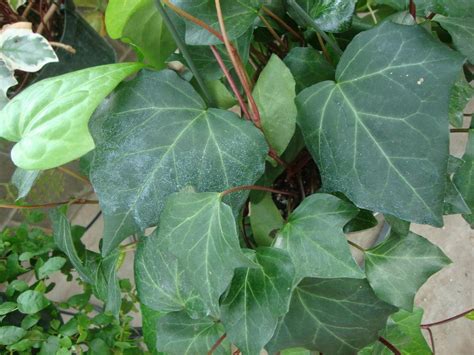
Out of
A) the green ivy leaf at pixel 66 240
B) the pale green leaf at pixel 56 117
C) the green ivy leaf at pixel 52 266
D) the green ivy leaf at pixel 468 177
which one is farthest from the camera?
the green ivy leaf at pixel 52 266

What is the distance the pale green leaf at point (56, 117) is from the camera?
399 millimetres

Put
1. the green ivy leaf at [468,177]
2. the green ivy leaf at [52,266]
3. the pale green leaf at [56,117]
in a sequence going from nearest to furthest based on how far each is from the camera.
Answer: the pale green leaf at [56,117], the green ivy leaf at [468,177], the green ivy leaf at [52,266]

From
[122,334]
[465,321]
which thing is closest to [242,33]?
[122,334]

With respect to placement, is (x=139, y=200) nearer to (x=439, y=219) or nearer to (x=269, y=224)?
(x=269, y=224)

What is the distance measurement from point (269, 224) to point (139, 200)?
16 cm

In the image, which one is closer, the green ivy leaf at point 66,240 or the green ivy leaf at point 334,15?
the green ivy leaf at point 334,15

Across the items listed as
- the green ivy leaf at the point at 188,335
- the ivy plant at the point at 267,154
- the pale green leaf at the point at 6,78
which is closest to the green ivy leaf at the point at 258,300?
the ivy plant at the point at 267,154

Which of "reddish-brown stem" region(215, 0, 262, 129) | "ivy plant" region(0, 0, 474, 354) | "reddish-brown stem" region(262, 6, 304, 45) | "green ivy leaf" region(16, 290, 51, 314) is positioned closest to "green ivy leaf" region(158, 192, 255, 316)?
"ivy plant" region(0, 0, 474, 354)

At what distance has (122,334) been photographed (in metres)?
0.80

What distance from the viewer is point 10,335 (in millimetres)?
689

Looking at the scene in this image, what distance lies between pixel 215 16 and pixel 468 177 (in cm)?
29

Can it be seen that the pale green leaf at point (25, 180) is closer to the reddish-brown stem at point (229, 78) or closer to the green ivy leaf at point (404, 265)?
the reddish-brown stem at point (229, 78)

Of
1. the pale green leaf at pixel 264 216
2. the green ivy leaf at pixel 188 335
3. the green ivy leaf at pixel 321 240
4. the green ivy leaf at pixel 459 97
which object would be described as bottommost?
the green ivy leaf at pixel 188 335

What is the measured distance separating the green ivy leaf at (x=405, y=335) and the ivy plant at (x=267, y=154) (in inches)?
1.7
